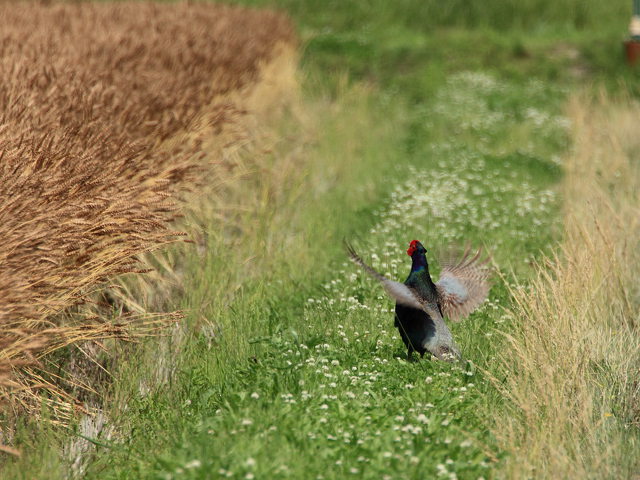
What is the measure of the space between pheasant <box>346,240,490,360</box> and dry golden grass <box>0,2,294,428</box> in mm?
1471

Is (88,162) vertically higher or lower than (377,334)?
higher

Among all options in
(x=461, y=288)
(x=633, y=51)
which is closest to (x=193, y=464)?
(x=461, y=288)

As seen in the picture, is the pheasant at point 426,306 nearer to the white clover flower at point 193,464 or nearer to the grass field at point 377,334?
the grass field at point 377,334

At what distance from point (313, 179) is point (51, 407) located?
5.61 m

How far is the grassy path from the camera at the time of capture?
4.25m

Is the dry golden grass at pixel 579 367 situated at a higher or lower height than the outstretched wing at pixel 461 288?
lower

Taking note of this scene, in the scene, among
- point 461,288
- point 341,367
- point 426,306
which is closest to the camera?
point 341,367

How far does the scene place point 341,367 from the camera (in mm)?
5180

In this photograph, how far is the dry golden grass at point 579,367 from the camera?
15.1ft

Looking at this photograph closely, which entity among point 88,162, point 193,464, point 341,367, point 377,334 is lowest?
point 377,334

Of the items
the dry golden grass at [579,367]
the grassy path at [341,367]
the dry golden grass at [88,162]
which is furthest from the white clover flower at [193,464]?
the dry golden grass at [579,367]

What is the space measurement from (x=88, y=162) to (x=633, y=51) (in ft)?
49.3

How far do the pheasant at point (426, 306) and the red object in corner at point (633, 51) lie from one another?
13.8m

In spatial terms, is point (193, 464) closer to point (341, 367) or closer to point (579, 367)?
point (341, 367)
